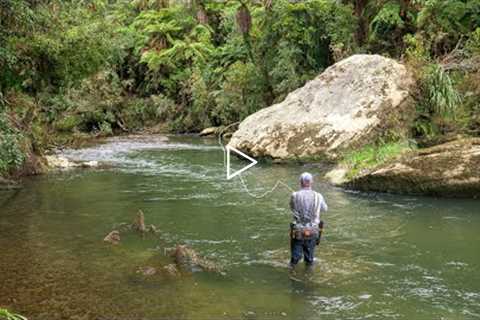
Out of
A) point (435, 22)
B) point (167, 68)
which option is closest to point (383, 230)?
point (435, 22)

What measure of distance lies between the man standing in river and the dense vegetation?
15.7 feet

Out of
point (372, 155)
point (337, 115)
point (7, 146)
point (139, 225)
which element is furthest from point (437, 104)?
point (7, 146)

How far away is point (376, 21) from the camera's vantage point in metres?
24.5

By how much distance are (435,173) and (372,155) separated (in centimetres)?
260

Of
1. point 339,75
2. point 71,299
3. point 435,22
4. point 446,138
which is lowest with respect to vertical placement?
point 71,299

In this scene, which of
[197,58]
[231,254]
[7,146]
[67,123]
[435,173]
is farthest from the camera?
[197,58]

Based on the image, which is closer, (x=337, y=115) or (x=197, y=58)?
(x=337, y=115)

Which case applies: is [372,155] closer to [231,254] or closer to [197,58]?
[231,254]

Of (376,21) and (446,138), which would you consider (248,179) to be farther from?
(376,21)

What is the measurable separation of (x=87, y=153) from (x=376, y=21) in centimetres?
1252

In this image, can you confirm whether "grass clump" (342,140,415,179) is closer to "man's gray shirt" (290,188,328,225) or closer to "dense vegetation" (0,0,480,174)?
"dense vegetation" (0,0,480,174)

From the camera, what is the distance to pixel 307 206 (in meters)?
8.80
